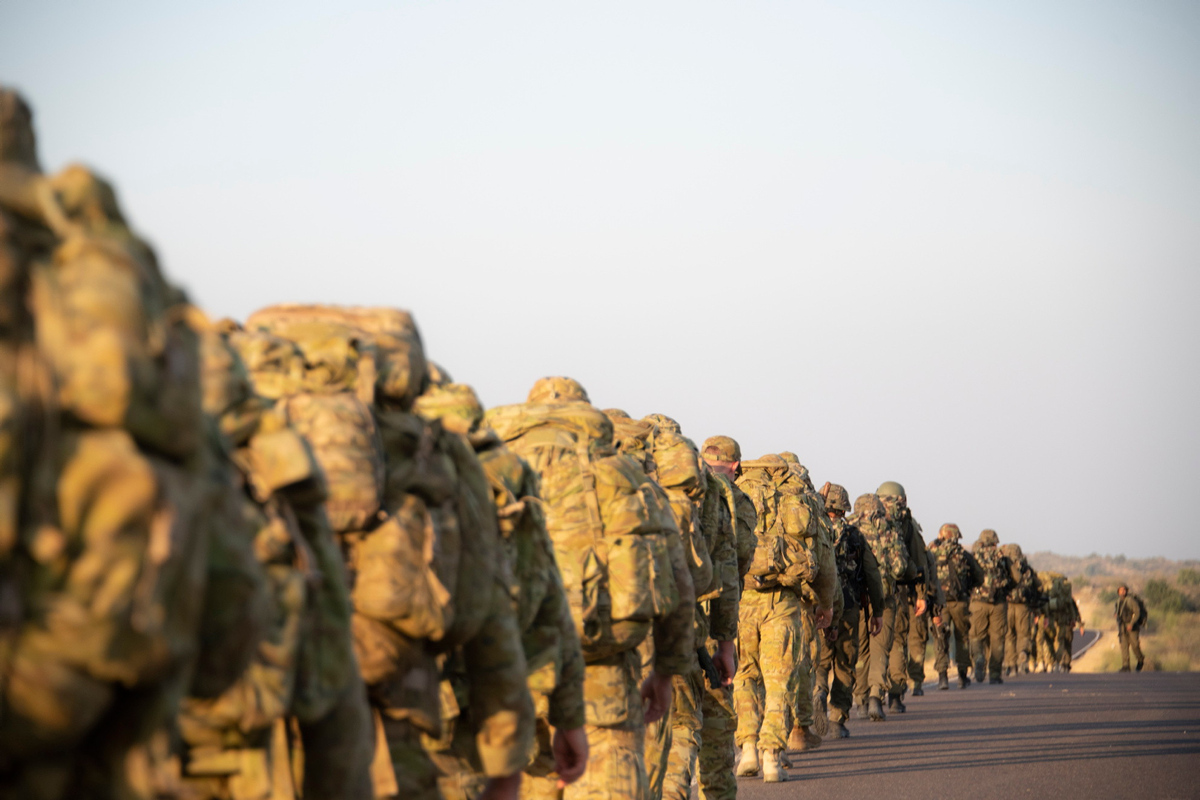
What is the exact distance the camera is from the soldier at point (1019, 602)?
31703 mm

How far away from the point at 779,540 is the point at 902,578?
810 centimetres

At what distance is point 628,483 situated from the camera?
7.14 metres

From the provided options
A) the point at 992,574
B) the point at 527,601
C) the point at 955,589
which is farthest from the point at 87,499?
Result: the point at 992,574

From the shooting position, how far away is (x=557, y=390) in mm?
7820

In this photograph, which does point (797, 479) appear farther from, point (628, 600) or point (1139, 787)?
point (628, 600)

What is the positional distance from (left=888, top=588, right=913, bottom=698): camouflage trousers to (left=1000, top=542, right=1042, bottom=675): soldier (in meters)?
9.27

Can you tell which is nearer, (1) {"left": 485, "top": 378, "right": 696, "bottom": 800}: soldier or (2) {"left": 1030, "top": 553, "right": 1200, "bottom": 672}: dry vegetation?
(1) {"left": 485, "top": 378, "right": 696, "bottom": 800}: soldier

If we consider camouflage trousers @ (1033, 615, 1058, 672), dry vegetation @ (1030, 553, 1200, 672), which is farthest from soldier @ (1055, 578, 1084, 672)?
dry vegetation @ (1030, 553, 1200, 672)

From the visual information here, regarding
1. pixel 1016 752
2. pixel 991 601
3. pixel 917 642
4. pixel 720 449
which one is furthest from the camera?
pixel 991 601

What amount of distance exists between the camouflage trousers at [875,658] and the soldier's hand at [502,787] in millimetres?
15705

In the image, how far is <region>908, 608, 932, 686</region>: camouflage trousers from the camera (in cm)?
2405

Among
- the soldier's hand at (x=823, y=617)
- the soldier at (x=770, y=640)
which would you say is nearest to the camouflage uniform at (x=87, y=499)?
the soldier at (x=770, y=640)

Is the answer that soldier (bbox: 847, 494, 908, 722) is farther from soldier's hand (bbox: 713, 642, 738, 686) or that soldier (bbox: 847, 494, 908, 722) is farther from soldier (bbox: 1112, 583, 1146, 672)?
soldier (bbox: 1112, 583, 1146, 672)

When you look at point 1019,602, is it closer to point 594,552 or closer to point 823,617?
point 823,617
